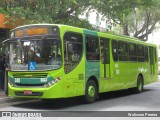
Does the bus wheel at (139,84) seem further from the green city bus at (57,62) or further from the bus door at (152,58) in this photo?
the green city bus at (57,62)

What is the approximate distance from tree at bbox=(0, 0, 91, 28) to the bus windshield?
5033 mm

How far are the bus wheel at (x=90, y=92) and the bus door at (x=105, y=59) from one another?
0.90 m

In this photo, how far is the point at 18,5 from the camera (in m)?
19.6

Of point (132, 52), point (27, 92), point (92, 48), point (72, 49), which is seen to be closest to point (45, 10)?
point (132, 52)

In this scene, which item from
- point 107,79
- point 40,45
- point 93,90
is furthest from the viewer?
point 107,79

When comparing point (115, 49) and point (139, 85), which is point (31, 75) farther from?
point (139, 85)

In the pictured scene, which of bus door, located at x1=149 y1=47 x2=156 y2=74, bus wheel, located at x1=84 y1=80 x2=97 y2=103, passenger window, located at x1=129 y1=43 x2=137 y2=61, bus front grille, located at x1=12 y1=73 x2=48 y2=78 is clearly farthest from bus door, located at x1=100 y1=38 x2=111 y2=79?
bus door, located at x1=149 y1=47 x2=156 y2=74

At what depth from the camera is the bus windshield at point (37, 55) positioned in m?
12.3

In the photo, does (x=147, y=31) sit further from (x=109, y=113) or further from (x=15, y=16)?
(x=109, y=113)

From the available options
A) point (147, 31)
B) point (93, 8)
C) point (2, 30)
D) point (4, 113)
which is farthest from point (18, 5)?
point (147, 31)

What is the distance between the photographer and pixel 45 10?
63.0 ft

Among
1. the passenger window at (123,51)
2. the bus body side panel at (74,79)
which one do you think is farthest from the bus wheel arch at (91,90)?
the passenger window at (123,51)

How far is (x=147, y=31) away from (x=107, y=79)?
25.9 m

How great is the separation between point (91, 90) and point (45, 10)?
6606mm
